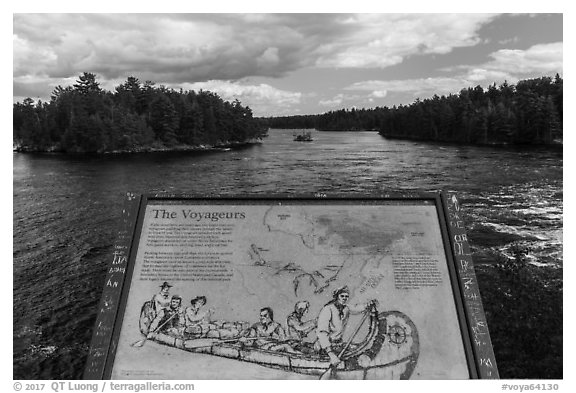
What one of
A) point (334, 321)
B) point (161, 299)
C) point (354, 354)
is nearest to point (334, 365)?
point (354, 354)

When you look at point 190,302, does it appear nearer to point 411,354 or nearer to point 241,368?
point 241,368

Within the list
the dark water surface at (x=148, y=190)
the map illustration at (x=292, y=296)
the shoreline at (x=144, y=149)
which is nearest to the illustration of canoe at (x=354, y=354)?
the map illustration at (x=292, y=296)

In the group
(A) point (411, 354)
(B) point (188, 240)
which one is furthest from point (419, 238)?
(B) point (188, 240)

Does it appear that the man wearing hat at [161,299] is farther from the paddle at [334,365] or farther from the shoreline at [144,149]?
the shoreline at [144,149]

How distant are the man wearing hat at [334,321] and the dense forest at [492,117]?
5451cm

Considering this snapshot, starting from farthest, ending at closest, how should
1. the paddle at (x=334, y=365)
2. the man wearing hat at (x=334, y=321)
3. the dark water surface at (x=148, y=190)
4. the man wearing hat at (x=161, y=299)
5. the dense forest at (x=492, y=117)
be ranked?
the dense forest at (x=492, y=117), the dark water surface at (x=148, y=190), the man wearing hat at (x=161, y=299), the man wearing hat at (x=334, y=321), the paddle at (x=334, y=365)

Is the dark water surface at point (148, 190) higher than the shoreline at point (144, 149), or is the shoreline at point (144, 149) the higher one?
the shoreline at point (144, 149)

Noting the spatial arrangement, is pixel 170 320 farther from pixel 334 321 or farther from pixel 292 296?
pixel 334 321

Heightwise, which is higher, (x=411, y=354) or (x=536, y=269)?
(x=411, y=354)

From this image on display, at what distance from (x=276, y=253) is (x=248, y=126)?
6853cm

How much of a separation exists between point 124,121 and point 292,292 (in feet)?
184

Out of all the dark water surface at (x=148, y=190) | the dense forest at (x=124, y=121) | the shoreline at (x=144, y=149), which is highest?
the dense forest at (x=124, y=121)

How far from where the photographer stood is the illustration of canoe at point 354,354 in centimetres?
488

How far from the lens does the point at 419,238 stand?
5.59 m
